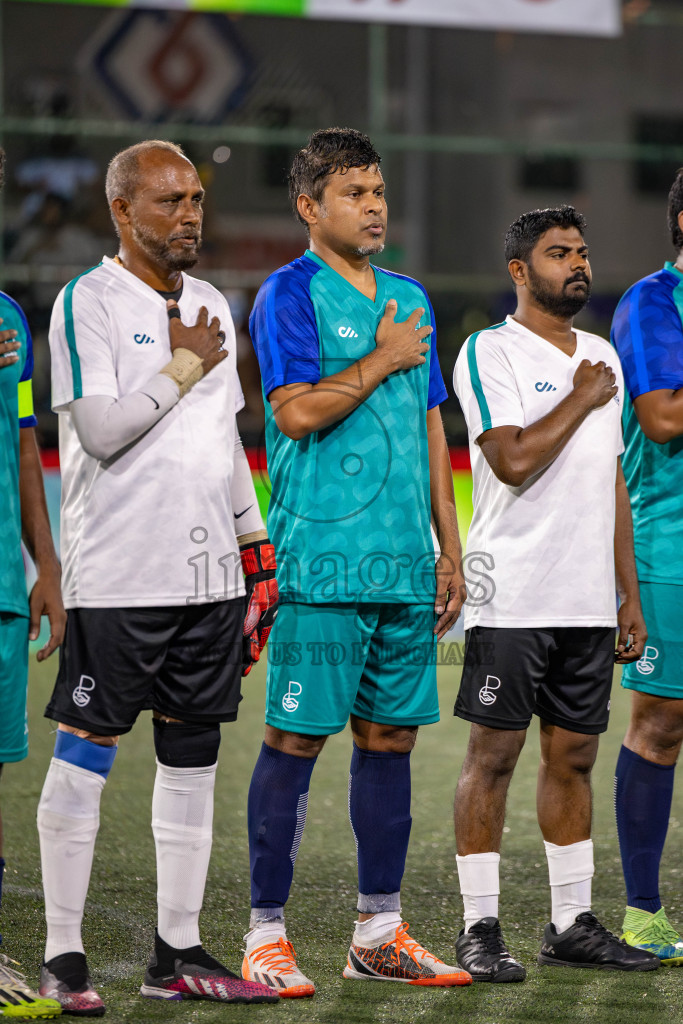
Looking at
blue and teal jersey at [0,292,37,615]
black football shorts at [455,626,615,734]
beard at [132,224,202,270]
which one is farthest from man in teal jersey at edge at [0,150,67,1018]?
black football shorts at [455,626,615,734]

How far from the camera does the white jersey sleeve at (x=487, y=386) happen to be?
3307mm

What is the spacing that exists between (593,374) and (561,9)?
20.5 ft

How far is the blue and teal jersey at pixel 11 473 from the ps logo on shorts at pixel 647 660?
1.62 metres

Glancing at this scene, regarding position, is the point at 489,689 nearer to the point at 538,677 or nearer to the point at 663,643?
the point at 538,677

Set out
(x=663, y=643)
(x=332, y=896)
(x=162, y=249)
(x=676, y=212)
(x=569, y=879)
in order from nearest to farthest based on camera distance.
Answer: (x=162, y=249), (x=569, y=879), (x=663, y=643), (x=676, y=212), (x=332, y=896)

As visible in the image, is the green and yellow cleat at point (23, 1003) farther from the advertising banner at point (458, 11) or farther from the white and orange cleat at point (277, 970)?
the advertising banner at point (458, 11)

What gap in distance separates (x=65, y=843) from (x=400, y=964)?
2.94 feet

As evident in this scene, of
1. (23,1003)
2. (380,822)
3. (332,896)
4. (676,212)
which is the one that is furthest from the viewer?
(332,896)

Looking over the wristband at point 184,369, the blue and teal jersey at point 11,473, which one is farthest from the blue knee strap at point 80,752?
the wristband at point 184,369

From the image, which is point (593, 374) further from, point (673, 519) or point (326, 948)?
point (326, 948)

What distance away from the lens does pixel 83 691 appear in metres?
2.94

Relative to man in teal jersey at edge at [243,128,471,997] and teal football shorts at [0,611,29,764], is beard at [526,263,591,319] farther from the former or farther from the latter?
teal football shorts at [0,611,29,764]

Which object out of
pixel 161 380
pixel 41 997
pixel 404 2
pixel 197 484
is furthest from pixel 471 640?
pixel 404 2

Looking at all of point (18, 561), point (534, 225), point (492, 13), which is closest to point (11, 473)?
point (18, 561)
